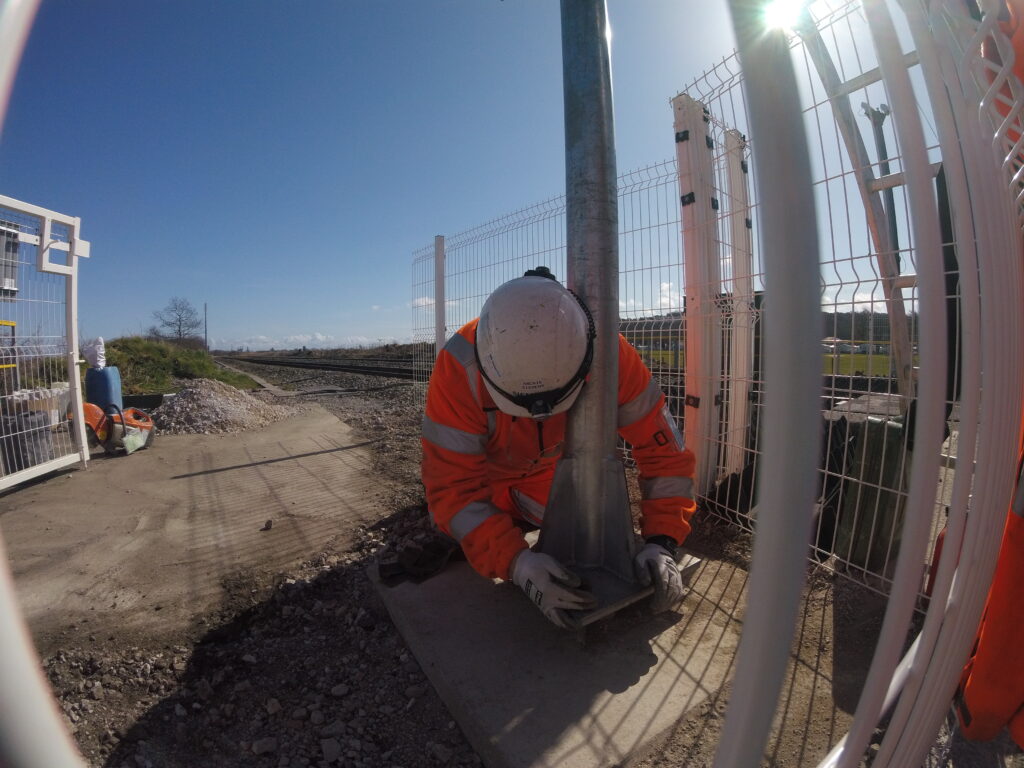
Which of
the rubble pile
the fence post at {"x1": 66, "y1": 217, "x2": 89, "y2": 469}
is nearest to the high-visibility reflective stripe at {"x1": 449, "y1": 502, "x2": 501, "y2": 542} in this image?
the fence post at {"x1": 66, "y1": 217, "x2": 89, "y2": 469}

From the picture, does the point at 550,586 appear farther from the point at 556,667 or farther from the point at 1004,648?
the point at 1004,648

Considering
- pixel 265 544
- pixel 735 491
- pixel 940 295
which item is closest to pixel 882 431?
pixel 735 491

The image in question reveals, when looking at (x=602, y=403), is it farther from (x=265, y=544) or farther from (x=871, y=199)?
(x=265, y=544)

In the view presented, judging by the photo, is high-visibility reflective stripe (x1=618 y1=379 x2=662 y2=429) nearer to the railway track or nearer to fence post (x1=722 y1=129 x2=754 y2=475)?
fence post (x1=722 y1=129 x2=754 y2=475)

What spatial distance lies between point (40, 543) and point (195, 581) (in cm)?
141

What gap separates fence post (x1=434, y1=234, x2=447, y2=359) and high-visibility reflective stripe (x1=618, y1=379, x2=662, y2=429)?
3758 mm

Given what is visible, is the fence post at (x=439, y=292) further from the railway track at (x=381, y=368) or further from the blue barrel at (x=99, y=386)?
the blue barrel at (x=99, y=386)

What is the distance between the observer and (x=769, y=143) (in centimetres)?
51

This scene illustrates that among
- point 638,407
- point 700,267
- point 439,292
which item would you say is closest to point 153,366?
point 439,292

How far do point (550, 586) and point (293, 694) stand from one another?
3.55 ft

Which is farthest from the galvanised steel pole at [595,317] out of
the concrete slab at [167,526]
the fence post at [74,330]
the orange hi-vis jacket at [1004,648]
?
the fence post at [74,330]

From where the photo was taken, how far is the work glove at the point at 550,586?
5.75 feet

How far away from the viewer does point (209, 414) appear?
23.0ft

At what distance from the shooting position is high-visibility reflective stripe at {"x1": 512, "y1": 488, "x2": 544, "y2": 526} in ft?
8.82
